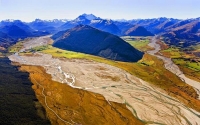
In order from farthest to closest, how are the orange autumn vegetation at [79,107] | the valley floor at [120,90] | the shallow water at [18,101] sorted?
the valley floor at [120,90] < the orange autumn vegetation at [79,107] < the shallow water at [18,101]

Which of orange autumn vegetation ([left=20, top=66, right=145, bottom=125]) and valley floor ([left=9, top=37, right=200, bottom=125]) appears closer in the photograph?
orange autumn vegetation ([left=20, top=66, right=145, bottom=125])

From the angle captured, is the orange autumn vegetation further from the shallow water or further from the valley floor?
the shallow water

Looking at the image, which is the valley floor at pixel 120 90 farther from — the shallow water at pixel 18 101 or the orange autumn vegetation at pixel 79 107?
the shallow water at pixel 18 101

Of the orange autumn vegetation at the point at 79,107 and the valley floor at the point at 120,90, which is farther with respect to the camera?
the valley floor at the point at 120,90

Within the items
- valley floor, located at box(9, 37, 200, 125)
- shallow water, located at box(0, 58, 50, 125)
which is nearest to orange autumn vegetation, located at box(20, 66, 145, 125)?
valley floor, located at box(9, 37, 200, 125)

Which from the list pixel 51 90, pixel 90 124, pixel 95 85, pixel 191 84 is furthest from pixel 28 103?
pixel 191 84

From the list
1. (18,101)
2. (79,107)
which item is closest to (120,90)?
(79,107)

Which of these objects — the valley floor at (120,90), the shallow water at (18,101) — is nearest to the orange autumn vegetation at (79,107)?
the valley floor at (120,90)

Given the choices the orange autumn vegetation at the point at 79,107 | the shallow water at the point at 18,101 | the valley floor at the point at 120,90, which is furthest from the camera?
the valley floor at the point at 120,90

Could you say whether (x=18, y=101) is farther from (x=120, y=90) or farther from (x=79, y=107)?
(x=120, y=90)
